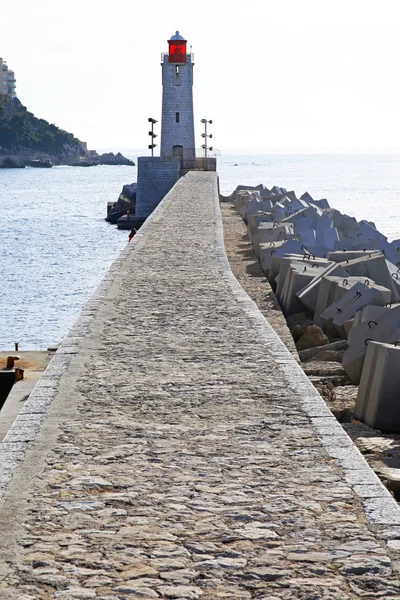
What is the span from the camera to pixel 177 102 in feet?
140

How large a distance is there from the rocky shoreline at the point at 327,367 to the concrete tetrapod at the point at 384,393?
65 millimetres

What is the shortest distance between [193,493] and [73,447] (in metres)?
0.76

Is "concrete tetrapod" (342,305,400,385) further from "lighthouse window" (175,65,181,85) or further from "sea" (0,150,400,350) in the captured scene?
"lighthouse window" (175,65,181,85)

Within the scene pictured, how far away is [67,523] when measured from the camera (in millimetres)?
3607

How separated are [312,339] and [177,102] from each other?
34.4 metres

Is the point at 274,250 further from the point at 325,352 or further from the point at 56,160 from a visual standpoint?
the point at 56,160

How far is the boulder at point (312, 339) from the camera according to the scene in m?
9.29

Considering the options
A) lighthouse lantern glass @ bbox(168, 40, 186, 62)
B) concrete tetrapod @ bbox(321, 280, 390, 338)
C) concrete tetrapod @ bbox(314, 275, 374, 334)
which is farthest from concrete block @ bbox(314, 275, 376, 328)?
lighthouse lantern glass @ bbox(168, 40, 186, 62)

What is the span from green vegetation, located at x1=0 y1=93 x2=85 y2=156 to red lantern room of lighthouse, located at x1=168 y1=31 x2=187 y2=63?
9660 cm

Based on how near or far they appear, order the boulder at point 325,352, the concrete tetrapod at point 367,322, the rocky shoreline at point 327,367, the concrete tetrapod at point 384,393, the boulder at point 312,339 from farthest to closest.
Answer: the boulder at point 312,339, the boulder at point 325,352, the concrete tetrapod at point 367,322, the concrete tetrapod at point 384,393, the rocky shoreline at point 327,367

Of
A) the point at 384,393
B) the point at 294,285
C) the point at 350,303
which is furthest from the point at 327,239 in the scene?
the point at 384,393

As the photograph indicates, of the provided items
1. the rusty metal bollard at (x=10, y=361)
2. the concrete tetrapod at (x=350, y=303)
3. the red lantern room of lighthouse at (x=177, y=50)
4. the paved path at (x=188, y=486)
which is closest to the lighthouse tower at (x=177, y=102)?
the red lantern room of lighthouse at (x=177, y=50)

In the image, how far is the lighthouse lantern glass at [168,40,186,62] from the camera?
139 feet

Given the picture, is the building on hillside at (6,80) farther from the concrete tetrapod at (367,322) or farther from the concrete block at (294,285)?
the concrete tetrapod at (367,322)
